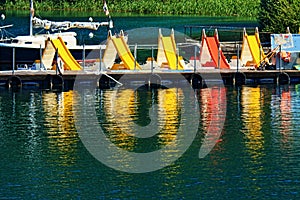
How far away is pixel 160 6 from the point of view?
14662 centimetres

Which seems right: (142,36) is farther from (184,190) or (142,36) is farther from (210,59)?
(184,190)

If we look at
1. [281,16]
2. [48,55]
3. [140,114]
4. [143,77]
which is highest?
[281,16]

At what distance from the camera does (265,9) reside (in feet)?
289

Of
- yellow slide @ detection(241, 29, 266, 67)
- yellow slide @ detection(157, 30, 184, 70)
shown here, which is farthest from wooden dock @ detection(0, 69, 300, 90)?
yellow slide @ detection(241, 29, 266, 67)

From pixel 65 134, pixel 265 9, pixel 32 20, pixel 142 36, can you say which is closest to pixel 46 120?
Result: pixel 65 134

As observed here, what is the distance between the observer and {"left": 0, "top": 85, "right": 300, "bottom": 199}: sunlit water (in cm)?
3972

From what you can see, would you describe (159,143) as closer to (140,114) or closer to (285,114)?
(140,114)

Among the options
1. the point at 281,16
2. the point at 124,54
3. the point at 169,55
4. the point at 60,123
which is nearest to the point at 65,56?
the point at 124,54

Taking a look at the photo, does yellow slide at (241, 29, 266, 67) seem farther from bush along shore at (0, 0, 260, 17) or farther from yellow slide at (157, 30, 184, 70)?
bush along shore at (0, 0, 260, 17)

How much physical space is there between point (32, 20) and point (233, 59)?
15598 millimetres

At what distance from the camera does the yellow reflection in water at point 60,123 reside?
153 ft

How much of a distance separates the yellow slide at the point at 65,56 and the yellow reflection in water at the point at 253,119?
10.8 metres

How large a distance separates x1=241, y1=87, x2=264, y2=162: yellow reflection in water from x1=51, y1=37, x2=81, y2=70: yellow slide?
10.8 m

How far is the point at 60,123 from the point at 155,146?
24.6ft
